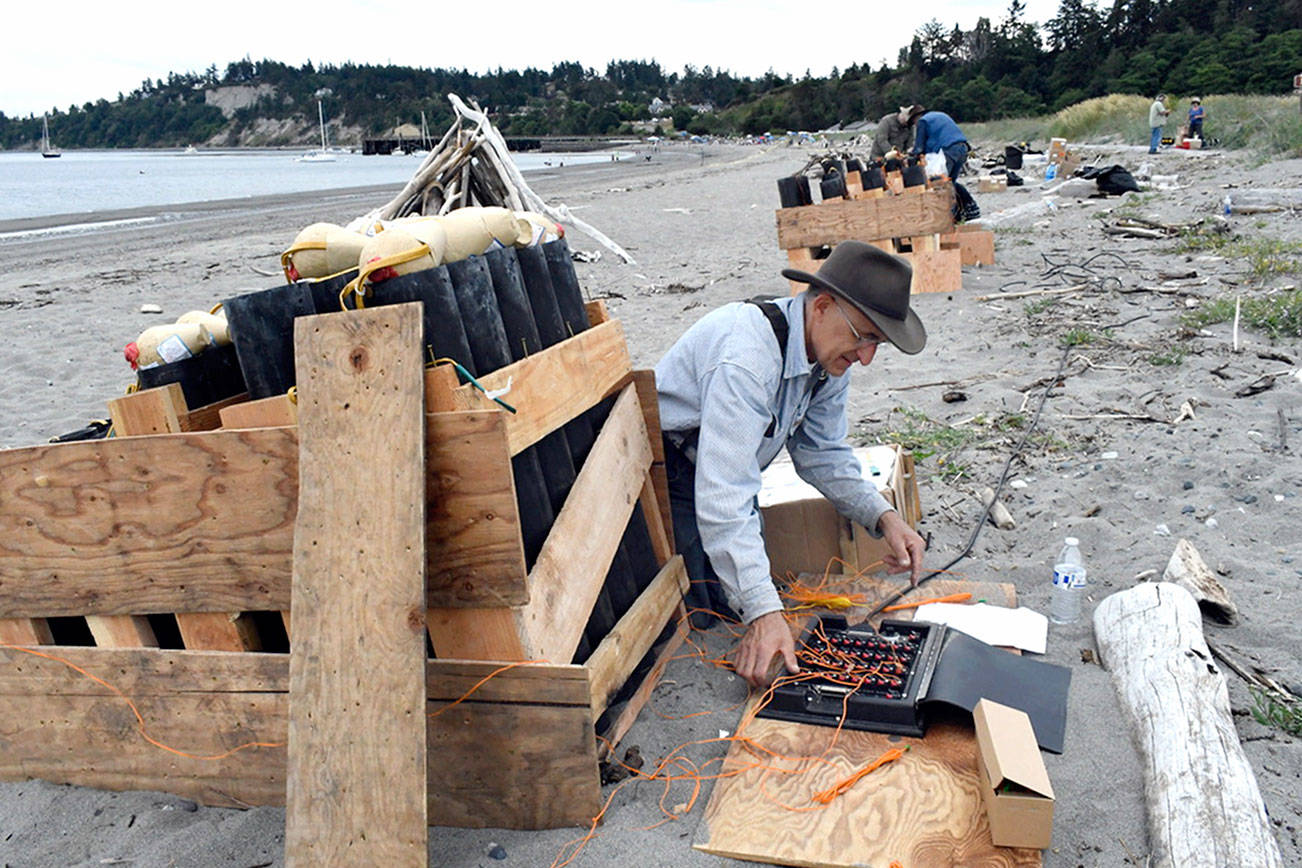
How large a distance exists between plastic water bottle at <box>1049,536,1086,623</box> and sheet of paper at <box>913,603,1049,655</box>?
9 cm

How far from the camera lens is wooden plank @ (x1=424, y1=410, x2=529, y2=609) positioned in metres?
2.71

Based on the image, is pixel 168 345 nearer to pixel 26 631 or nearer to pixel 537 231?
pixel 26 631

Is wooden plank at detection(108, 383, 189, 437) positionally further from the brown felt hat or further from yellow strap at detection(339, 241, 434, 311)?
the brown felt hat

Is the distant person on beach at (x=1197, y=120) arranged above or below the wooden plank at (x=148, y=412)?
below

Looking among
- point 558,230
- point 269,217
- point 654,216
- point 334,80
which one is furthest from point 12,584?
point 334,80

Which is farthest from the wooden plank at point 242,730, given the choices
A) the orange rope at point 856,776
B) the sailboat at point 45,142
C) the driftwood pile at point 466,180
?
the sailboat at point 45,142

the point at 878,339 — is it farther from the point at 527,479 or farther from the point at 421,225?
the point at 421,225

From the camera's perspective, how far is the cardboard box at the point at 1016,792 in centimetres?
261

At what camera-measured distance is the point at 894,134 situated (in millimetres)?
14922

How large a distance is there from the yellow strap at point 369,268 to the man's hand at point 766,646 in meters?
1.70

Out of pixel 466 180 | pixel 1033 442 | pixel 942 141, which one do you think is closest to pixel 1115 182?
pixel 942 141

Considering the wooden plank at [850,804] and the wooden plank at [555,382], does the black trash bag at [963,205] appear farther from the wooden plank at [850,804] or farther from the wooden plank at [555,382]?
the wooden plank at [850,804]

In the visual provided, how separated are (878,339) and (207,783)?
9.10ft

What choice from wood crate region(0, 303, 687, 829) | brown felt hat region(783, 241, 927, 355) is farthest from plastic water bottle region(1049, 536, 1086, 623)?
wood crate region(0, 303, 687, 829)
